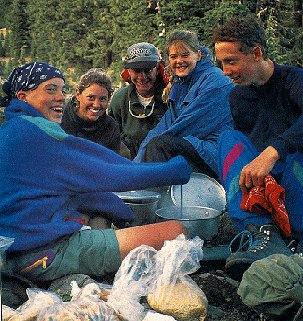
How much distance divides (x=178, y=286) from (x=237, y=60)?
129cm

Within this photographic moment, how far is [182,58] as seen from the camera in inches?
185

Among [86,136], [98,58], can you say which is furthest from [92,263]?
[98,58]

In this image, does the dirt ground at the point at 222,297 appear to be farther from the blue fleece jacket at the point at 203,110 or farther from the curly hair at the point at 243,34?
the blue fleece jacket at the point at 203,110

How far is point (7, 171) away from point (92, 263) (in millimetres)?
582

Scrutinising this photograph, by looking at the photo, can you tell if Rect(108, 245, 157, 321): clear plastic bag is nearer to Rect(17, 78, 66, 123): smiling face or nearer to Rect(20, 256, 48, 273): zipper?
Rect(20, 256, 48, 273): zipper

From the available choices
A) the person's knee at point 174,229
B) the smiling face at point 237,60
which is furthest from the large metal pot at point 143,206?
the smiling face at point 237,60

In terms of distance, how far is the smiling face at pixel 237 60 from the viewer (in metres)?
3.23

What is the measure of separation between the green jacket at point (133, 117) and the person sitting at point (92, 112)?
0.43m

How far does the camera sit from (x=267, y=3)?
821 centimetres

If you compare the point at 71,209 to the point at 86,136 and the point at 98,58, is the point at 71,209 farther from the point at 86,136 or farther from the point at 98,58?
the point at 98,58

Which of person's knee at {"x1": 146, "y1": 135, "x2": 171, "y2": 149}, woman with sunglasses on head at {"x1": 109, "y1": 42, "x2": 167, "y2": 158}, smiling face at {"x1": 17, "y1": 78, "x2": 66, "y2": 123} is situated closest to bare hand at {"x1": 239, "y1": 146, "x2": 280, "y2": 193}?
smiling face at {"x1": 17, "y1": 78, "x2": 66, "y2": 123}

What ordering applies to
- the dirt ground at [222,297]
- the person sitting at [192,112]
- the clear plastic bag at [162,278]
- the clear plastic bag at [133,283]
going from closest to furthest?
the clear plastic bag at [133,283] → the clear plastic bag at [162,278] → the dirt ground at [222,297] → the person sitting at [192,112]

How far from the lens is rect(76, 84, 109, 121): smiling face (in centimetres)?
449

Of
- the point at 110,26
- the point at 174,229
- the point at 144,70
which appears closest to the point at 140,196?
the point at 174,229
